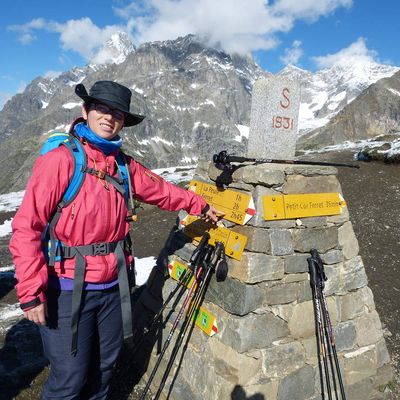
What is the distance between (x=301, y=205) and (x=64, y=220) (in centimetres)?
342

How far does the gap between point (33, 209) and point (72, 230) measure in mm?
495

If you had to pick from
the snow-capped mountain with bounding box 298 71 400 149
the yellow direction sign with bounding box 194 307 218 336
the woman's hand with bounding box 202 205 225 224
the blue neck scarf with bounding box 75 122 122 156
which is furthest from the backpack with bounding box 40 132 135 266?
the snow-capped mountain with bounding box 298 71 400 149

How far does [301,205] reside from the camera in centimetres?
579

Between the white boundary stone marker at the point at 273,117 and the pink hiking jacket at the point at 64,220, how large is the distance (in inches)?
103

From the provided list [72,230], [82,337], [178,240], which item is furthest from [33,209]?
[178,240]

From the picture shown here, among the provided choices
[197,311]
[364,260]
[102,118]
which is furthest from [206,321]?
[364,260]

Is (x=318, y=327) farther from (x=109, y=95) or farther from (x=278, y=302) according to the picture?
(x=109, y=95)

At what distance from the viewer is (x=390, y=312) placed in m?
8.88

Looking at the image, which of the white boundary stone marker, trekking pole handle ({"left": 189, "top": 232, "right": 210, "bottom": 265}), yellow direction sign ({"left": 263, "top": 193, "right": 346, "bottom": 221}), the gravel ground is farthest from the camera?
the gravel ground

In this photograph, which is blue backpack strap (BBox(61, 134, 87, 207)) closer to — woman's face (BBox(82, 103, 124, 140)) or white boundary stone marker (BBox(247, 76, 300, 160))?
woman's face (BBox(82, 103, 124, 140))

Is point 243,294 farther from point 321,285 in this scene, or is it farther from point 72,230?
point 72,230

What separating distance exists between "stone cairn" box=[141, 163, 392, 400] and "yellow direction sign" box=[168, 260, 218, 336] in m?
0.10

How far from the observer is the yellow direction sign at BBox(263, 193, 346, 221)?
5.54 meters

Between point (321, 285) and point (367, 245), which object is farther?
point (367, 245)
